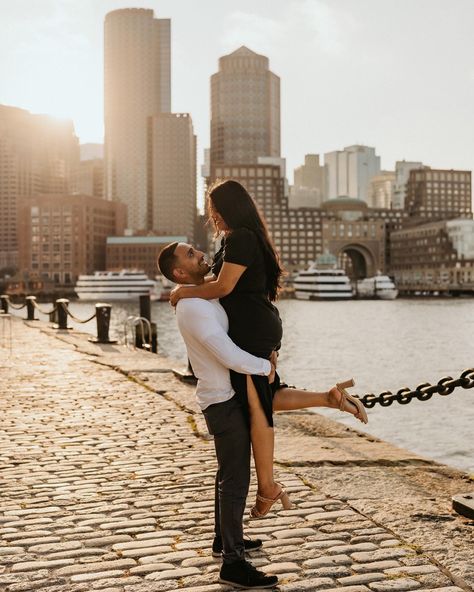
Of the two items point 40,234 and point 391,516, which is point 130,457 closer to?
point 391,516

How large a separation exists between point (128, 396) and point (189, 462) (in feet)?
14.1

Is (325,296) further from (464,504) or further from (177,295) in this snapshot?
(177,295)

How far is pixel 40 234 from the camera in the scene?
191 meters

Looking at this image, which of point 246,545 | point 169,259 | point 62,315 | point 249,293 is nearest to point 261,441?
point 246,545

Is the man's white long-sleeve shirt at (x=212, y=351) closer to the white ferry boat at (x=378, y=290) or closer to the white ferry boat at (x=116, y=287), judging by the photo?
the white ferry boat at (x=116, y=287)

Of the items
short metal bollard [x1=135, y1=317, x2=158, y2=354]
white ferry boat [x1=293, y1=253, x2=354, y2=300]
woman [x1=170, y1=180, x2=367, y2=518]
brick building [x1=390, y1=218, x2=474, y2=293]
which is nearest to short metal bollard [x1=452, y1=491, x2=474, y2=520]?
woman [x1=170, y1=180, x2=367, y2=518]

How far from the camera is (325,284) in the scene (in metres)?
140

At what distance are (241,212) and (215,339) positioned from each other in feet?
2.56

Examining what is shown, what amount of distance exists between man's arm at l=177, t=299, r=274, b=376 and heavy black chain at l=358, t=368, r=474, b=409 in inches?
89.6

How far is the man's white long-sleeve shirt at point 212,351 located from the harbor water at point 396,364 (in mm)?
10794

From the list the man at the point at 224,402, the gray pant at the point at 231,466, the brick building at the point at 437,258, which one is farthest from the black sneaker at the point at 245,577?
the brick building at the point at 437,258

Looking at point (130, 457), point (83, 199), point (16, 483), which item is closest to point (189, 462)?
point (130, 457)

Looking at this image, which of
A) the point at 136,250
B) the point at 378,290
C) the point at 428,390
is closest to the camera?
the point at 428,390

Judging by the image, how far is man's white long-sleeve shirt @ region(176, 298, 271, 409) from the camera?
4.18m
